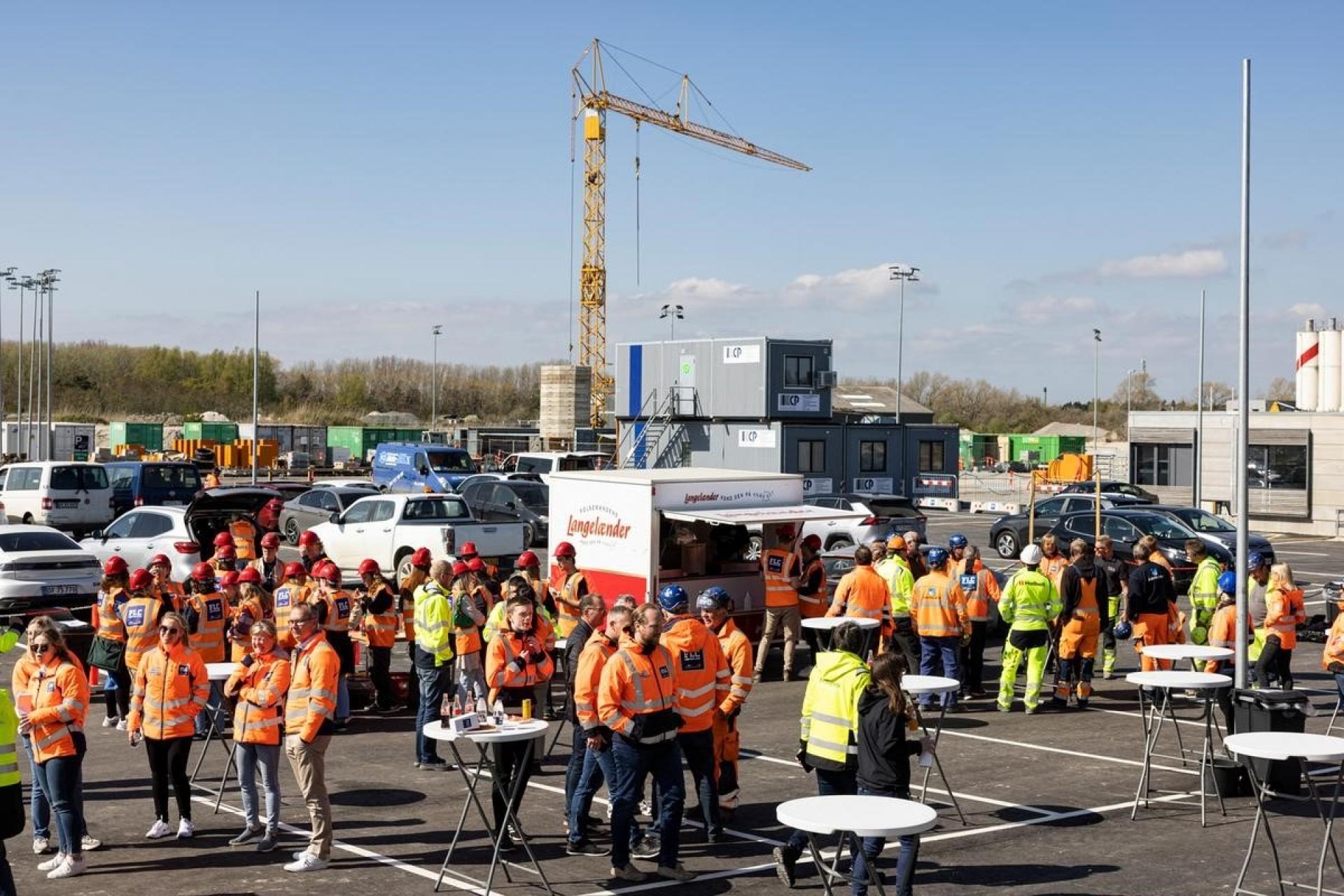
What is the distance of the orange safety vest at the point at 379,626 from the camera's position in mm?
14766

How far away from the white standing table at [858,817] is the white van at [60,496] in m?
28.6

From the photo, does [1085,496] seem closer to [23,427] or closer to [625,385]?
[625,385]

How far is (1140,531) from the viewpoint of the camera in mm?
28250

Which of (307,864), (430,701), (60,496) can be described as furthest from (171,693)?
(60,496)

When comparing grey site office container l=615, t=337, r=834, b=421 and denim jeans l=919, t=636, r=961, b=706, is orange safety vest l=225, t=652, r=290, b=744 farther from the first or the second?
grey site office container l=615, t=337, r=834, b=421

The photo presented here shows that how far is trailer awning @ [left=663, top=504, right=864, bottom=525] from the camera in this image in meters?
17.1

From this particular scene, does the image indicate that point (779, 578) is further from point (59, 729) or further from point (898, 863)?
point (59, 729)

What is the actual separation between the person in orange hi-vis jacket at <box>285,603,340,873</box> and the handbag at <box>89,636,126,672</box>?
4920 mm

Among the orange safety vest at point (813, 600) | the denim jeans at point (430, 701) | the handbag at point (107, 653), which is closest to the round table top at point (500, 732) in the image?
the denim jeans at point (430, 701)

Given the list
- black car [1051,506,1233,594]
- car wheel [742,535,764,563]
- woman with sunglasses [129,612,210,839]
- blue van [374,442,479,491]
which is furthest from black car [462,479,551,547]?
woman with sunglasses [129,612,210,839]

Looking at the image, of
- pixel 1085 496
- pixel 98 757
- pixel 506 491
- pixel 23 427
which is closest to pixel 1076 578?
pixel 98 757

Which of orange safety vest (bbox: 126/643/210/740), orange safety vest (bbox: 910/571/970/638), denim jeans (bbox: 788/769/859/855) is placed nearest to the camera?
denim jeans (bbox: 788/769/859/855)

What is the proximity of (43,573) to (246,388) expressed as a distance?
399 ft

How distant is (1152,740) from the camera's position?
439 inches
